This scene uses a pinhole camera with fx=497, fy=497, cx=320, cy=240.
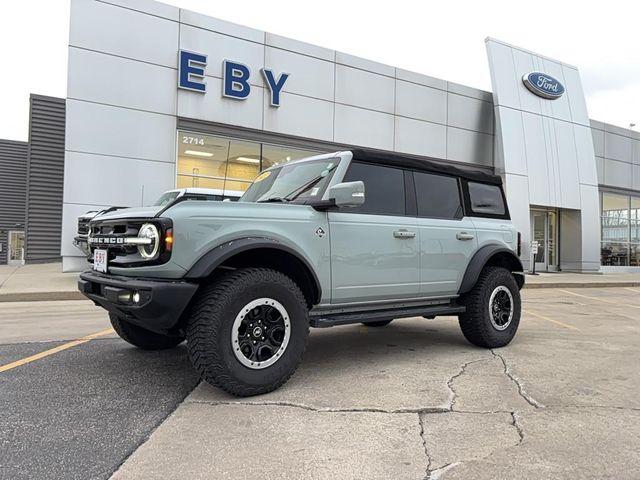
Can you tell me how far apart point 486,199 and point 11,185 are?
2543 cm

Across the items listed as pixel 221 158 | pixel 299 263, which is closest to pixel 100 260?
pixel 299 263

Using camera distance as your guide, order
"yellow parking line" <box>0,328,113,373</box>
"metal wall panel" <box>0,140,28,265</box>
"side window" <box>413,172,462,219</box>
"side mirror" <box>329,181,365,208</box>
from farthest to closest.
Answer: "metal wall panel" <box>0,140,28,265</box>, "side window" <box>413,172,462,219</box>, "yellow parking line" <box>0,328,113,373</box>, "side mirror" <box>329,181,365,208</box>

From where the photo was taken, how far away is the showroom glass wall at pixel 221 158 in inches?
587

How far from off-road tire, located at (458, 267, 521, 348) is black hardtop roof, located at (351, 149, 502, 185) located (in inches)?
42.8

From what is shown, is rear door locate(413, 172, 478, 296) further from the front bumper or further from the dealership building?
the dealership building

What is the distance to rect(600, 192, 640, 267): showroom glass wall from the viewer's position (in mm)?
24438

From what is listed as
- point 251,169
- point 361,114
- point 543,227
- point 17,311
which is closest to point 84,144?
point 251,169

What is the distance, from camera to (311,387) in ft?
13.0

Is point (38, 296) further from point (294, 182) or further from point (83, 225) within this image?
point (294, 182)

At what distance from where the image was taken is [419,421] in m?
3.26

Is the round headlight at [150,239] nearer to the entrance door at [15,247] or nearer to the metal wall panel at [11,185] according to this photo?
the metal wall panel at [11,185]

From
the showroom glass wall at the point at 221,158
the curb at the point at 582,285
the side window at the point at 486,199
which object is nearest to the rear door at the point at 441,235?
the side window at the point at 486,199

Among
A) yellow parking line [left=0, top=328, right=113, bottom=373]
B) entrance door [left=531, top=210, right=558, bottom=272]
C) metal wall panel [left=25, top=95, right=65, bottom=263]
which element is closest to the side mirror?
yellow parking line [left=0, top=328, right=113, bottom=373]

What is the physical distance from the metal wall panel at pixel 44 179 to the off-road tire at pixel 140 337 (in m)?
15.8
